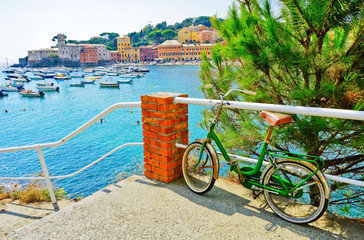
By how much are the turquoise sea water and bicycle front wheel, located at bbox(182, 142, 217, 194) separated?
15.2ft

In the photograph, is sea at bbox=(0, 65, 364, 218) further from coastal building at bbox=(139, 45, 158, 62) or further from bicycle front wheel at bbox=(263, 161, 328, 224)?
coastal building at bbox=(139, 45, 158, 62)

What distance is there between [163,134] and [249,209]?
1.15 meters

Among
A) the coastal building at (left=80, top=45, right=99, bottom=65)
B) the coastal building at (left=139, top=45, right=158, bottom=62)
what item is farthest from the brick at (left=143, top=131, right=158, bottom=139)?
the coastal building at (left=139, top=45, right=158, bottom=62)

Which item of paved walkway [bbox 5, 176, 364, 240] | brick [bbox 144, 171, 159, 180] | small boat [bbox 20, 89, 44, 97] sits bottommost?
small boat [bbox 20, 89, 44, 97]

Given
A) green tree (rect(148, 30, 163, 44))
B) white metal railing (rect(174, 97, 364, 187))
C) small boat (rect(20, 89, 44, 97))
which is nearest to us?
white metal railing (rect(174, 97, 364, 187))

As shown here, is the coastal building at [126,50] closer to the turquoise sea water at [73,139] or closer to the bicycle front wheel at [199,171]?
the turquoise sea water at [73,139]

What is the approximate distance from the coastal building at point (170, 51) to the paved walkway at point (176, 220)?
11904 cm

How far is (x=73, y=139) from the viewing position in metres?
24.6

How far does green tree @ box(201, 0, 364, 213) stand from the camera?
8.68 feet

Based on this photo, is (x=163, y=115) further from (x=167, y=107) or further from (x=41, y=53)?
(x=41, y=53)

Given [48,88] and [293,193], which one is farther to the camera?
[48,88]

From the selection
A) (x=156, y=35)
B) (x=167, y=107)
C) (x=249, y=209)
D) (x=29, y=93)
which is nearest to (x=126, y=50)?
(x=156, y=35)

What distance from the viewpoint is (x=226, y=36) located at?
168 inches

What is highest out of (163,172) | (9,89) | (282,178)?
(282,178)
